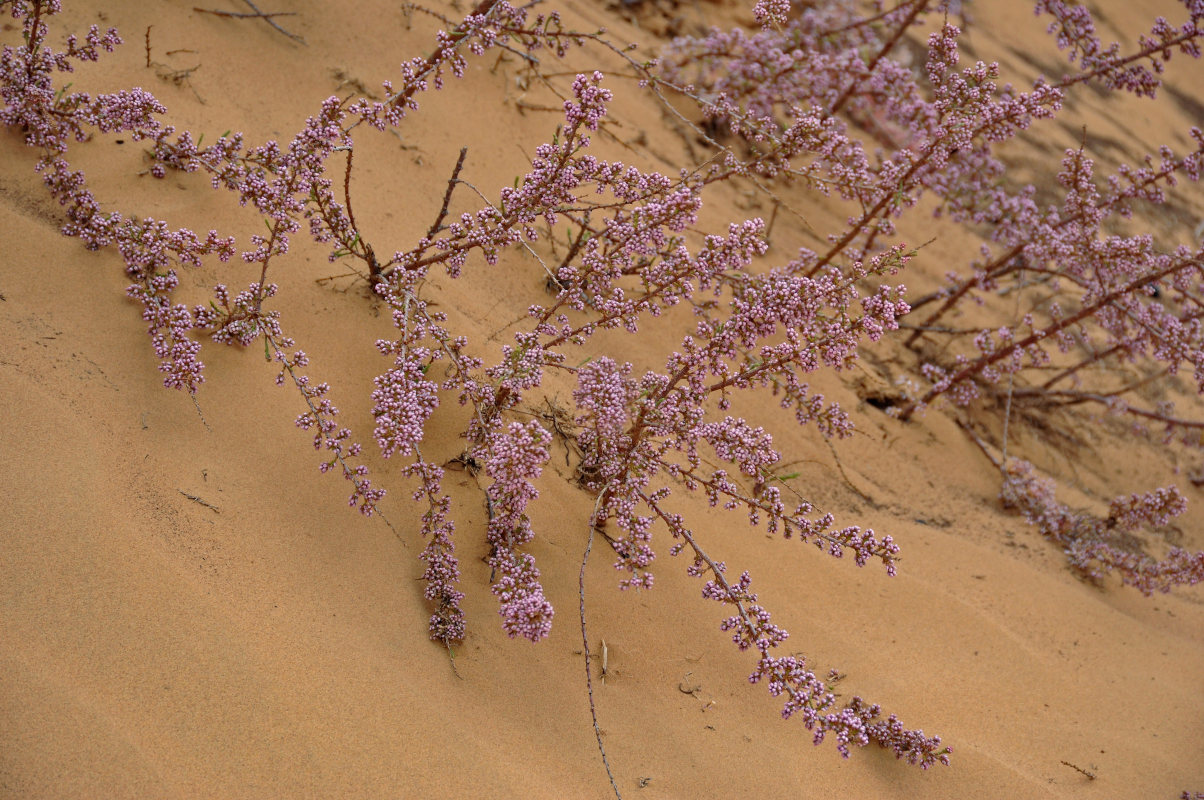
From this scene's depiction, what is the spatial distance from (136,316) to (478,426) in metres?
1.08

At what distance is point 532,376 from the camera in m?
2.45

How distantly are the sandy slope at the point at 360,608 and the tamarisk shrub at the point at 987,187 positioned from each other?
0.92 metres

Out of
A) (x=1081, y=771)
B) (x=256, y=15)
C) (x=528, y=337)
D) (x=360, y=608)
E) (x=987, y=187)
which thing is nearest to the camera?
(x=360, y=608)

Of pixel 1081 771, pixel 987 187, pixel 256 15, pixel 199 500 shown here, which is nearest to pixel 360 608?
pixel 199 500

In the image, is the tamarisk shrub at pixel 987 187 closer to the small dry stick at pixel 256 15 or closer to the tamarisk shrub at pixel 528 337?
the tamarisk shrub at pixel 528 337

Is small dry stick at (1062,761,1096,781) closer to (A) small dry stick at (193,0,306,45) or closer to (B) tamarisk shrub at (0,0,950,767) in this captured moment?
(B) tamarisk shrub at (0,0,950,767)

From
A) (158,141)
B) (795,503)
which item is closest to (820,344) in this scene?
(795,503)

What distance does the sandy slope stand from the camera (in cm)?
198

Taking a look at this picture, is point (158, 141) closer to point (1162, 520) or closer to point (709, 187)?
point (709, 187)

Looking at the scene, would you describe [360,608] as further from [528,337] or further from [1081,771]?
[1081,771]

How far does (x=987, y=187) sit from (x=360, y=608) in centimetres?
439

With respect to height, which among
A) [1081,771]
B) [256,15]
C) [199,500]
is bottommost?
[199,500]

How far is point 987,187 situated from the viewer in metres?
5.19

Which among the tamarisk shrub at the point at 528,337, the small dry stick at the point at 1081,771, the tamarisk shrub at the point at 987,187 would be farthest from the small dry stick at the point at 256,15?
the small dry stick at the point at 1081,771
